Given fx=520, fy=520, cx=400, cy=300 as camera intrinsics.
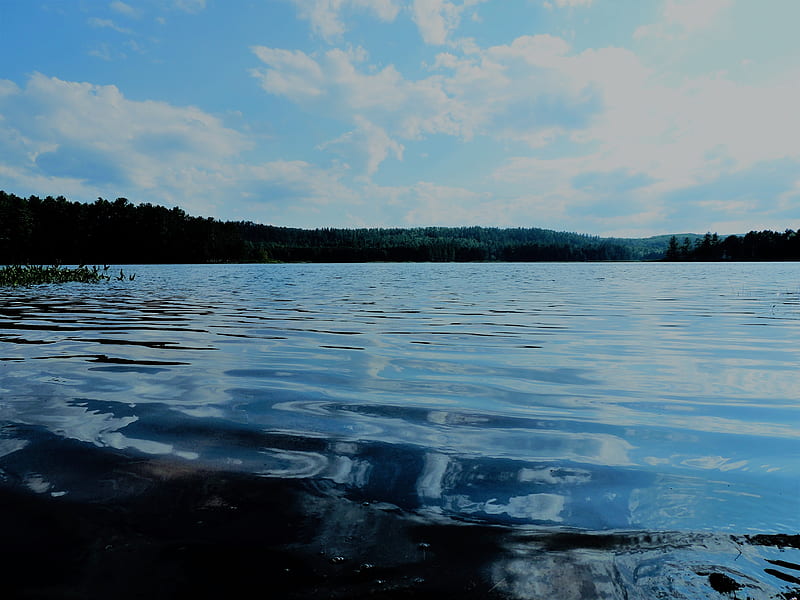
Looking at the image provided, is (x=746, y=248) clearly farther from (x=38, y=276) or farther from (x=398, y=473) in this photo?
(x=398, y=473)

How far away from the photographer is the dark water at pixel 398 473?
107 inches

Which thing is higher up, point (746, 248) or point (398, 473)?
point (746, 248)

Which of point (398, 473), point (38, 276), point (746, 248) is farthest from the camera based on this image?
point (746, 248)

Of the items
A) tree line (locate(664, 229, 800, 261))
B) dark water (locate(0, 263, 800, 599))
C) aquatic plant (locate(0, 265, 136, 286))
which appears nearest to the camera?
dark water (locate(0, 263, 800, 599))

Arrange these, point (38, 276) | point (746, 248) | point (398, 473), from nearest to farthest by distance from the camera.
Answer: point (398, 473) < point (38, 276) < point (746, 248)

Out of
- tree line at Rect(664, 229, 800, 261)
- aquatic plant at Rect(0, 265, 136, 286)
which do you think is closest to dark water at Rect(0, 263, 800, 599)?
aquatic plant at Rect(0, 265, 136, 286)

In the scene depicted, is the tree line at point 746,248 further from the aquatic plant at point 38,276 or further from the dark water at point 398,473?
the dark water at point 398,473

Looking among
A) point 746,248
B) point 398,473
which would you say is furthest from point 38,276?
point 746,248

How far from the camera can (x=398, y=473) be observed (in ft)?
13.6

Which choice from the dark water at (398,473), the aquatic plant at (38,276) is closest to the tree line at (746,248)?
the aquatic plant at (38,276)

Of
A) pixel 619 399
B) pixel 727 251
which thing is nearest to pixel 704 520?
pixel 619 399

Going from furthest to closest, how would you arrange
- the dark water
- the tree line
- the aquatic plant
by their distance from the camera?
1. the tree line
2. the aquatic plant
3. the dark water

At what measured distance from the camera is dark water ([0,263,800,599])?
273 centimetres

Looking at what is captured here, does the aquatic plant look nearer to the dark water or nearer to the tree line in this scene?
the dark water
